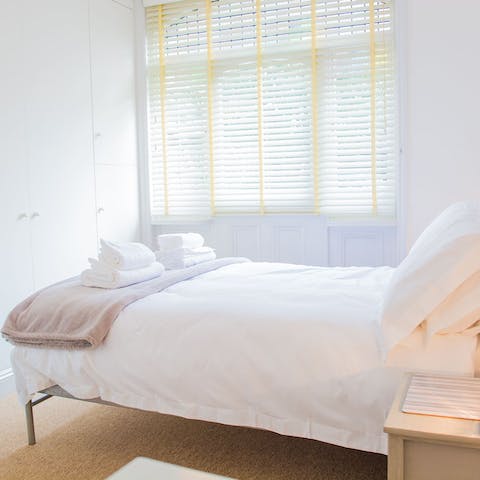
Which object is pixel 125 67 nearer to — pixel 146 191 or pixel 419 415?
pixel 146 191

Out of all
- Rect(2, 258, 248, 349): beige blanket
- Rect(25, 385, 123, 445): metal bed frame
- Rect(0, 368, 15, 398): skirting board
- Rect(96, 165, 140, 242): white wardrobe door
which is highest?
Rect(96, 165, 140, 242): white wardrobe door

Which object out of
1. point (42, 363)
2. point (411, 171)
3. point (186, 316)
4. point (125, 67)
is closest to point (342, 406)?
point (186, 316)

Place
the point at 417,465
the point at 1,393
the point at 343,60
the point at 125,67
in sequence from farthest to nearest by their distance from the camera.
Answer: the point at 125,67
the point at 343,60
the point at 1,393
the point at 417,465

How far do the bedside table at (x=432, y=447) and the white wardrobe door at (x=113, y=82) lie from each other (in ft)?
10.3

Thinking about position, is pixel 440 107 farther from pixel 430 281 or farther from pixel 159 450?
pixel 159 450

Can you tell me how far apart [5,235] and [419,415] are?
99.6 inches

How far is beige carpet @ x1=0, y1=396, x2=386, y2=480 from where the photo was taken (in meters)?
2.27

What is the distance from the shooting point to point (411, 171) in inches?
155

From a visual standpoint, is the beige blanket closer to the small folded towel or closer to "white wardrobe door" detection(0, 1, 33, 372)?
the small folded towel

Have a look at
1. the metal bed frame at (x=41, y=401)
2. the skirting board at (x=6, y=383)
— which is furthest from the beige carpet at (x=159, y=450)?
the skirting board at (x=6, y=383)

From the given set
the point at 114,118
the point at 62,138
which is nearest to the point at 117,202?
the point at 114,118

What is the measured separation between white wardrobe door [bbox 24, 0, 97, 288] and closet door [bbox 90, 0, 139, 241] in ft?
0.34

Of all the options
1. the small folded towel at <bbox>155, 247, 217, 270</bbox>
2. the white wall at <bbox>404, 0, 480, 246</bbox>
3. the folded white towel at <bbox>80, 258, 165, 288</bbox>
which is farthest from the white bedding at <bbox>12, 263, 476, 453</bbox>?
the white wall at <bbox>404, 0, 480, 246</bbox>

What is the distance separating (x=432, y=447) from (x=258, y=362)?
72 centimetres
